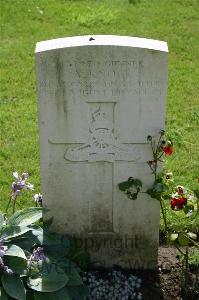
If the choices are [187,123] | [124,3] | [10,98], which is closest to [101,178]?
[187,123]

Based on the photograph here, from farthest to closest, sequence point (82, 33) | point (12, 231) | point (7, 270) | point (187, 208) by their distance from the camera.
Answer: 1. point (82, 33)
2. point (187, 208)
3. point (12, 231)
4. point (7, 270)

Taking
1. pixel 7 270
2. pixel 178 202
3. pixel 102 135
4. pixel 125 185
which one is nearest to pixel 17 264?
pixel 7 270

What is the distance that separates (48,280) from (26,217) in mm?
493

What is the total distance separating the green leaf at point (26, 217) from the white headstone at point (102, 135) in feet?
0.70

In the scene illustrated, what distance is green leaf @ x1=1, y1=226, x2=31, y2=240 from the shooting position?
13.3ft

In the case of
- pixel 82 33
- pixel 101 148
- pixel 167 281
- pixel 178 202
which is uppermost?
pixel 82 33

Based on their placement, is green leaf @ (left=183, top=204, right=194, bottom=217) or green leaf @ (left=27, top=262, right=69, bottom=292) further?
green leaf @ (left=183, top=204, right=194, bottom=217)

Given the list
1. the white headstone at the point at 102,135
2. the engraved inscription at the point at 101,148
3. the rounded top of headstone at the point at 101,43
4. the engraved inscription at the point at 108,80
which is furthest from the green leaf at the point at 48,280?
the rounded top of headstone at the point at 101,43

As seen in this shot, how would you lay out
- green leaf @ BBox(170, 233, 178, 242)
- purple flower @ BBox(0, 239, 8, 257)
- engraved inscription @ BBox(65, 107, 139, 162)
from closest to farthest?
purple flower @ BBox(0, 239, 8, 257), engraved inscription @ BBox(65, 107, 139, 162), green leaf @ BBox(170, 233, 178, 242)

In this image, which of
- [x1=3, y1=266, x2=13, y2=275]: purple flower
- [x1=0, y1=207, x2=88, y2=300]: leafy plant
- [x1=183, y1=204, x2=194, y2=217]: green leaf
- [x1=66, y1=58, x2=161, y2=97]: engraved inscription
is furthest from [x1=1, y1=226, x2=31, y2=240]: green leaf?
[x1=183, y1=204, x2=194, y2=217]: green leaf

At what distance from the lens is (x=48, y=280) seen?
3980mm

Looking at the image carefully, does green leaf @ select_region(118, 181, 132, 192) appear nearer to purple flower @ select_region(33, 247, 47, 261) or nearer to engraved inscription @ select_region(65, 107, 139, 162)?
engraved inscription @ select_region(65, 107, 139, 162)

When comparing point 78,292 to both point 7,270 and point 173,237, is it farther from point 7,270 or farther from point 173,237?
point 173,237

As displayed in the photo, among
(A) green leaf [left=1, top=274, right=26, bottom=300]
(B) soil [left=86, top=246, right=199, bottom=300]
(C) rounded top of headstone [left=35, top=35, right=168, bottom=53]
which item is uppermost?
(C) rounded top of headstone [left=35, top=35, right=168, bottom=53]
